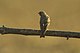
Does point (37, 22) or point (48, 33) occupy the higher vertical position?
point (48, 33)

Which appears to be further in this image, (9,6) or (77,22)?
(9,6)

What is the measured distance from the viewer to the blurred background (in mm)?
13656

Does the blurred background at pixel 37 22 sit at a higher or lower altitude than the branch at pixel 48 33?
lower

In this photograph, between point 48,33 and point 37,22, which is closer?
point 48,33

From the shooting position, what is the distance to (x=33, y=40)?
14484 millimetres

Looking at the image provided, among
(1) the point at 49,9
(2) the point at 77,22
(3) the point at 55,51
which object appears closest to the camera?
(3) the point at 55,51

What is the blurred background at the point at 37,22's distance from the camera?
44.8 ft

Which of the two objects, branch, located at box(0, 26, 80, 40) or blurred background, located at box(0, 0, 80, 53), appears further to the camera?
blurred background, located at box(0, 0, 80, 53)

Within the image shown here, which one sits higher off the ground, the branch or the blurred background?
the branch

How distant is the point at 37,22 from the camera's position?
15.5 metres

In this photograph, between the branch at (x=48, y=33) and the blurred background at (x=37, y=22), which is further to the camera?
the blurred background at (x=37, y=22)

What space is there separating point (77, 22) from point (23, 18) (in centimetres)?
209

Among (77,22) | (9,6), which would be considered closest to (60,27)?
(77,22)

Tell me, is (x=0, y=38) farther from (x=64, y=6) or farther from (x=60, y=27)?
(x=64, y=6)
